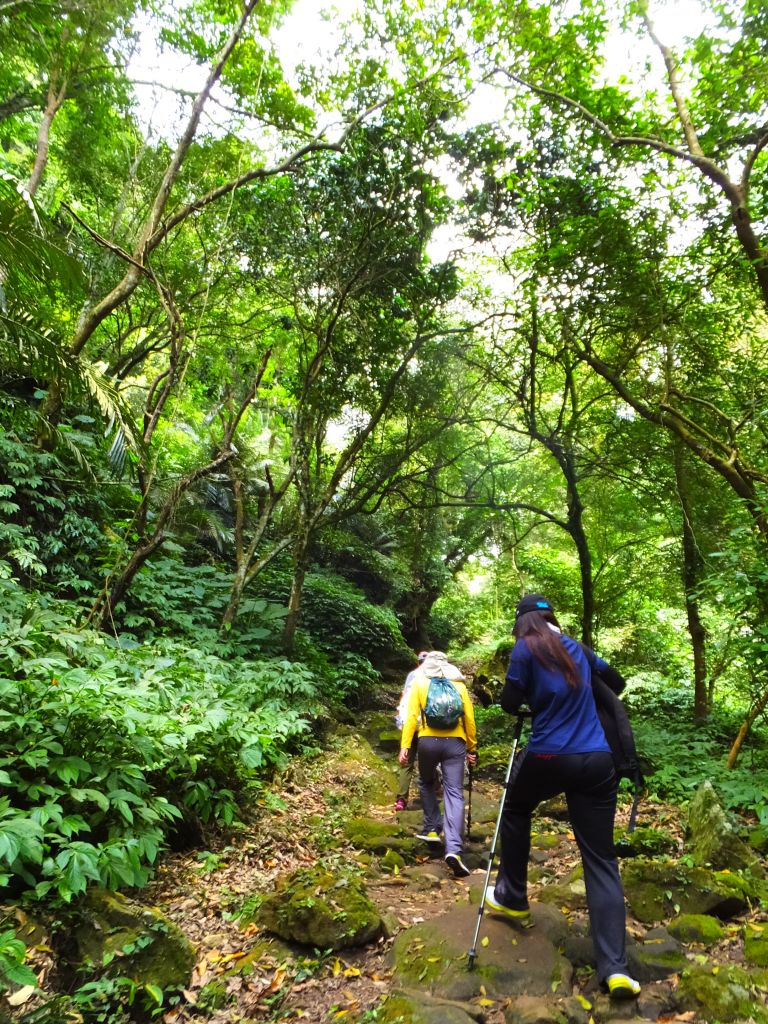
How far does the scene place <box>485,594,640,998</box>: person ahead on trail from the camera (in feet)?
9.51

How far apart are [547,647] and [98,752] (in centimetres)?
315

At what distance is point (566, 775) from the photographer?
3125 millimetres

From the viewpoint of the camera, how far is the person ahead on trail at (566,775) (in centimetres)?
290

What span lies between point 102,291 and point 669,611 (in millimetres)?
15227

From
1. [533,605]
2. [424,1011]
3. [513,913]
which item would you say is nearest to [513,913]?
[513,913]

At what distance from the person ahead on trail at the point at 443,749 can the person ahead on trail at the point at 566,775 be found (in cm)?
124

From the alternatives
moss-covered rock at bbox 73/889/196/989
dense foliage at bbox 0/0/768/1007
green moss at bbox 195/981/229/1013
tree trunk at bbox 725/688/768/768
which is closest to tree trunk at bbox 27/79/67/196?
dense foliage at bbox 0/0/768/1007

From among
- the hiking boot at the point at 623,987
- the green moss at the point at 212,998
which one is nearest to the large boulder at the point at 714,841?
the hiking boot at the point at 623,987

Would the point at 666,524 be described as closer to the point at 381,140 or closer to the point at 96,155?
the point at 381,140

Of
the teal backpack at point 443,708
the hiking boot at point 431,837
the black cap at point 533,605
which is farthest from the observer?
the hiking boot at point 431,837

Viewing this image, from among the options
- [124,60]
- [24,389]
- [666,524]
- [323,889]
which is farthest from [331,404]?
[323,889]

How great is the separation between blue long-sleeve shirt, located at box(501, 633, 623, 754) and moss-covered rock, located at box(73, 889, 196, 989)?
2.30 metres

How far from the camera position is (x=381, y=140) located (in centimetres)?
845

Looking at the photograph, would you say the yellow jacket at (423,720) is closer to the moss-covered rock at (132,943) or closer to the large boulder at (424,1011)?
the large boulder at (424,1011)
